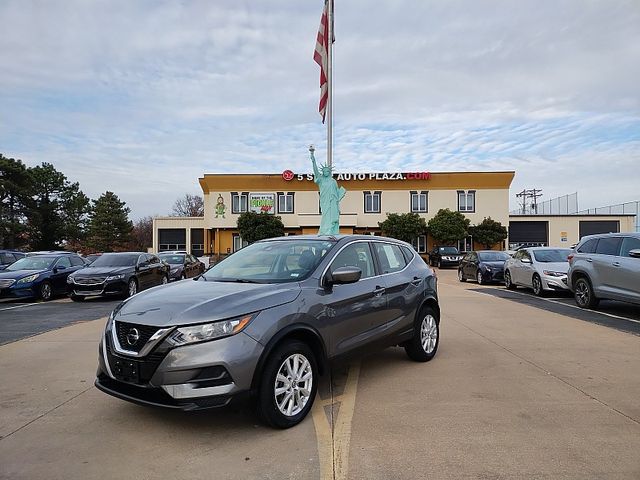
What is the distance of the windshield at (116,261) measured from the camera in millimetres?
14742

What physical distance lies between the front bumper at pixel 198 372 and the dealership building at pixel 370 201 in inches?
1593

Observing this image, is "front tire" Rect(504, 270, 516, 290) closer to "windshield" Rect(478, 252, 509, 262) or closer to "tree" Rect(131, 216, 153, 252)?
"windshield" Rect(478, 252, 509, 262)

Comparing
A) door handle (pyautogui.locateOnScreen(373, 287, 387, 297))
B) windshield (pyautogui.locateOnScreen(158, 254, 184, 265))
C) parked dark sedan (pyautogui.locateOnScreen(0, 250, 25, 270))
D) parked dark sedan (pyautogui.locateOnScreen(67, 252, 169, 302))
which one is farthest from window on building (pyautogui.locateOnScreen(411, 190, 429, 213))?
door handle (pyautogui.locateOnScreen(373, 287, 387, 297))

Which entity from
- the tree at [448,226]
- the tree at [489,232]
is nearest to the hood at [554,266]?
the tree at [448,226]

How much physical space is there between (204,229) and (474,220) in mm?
25605

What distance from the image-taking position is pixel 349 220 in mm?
43969

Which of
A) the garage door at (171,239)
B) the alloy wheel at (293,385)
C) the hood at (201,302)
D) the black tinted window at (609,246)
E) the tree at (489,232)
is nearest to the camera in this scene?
the hood at (201,302)

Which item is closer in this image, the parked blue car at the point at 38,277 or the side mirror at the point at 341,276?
the side mirror at the point at 341,276

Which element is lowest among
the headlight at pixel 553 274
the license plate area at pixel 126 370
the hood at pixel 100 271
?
the headlight at pixel 553 274

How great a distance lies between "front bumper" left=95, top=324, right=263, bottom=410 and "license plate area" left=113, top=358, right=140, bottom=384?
0.02 m

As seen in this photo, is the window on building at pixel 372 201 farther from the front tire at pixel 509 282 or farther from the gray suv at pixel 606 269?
the gray suv at pixel 606 269

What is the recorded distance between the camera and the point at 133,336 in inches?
148

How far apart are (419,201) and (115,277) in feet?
115

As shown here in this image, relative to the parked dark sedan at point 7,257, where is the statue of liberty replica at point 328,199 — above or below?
above
